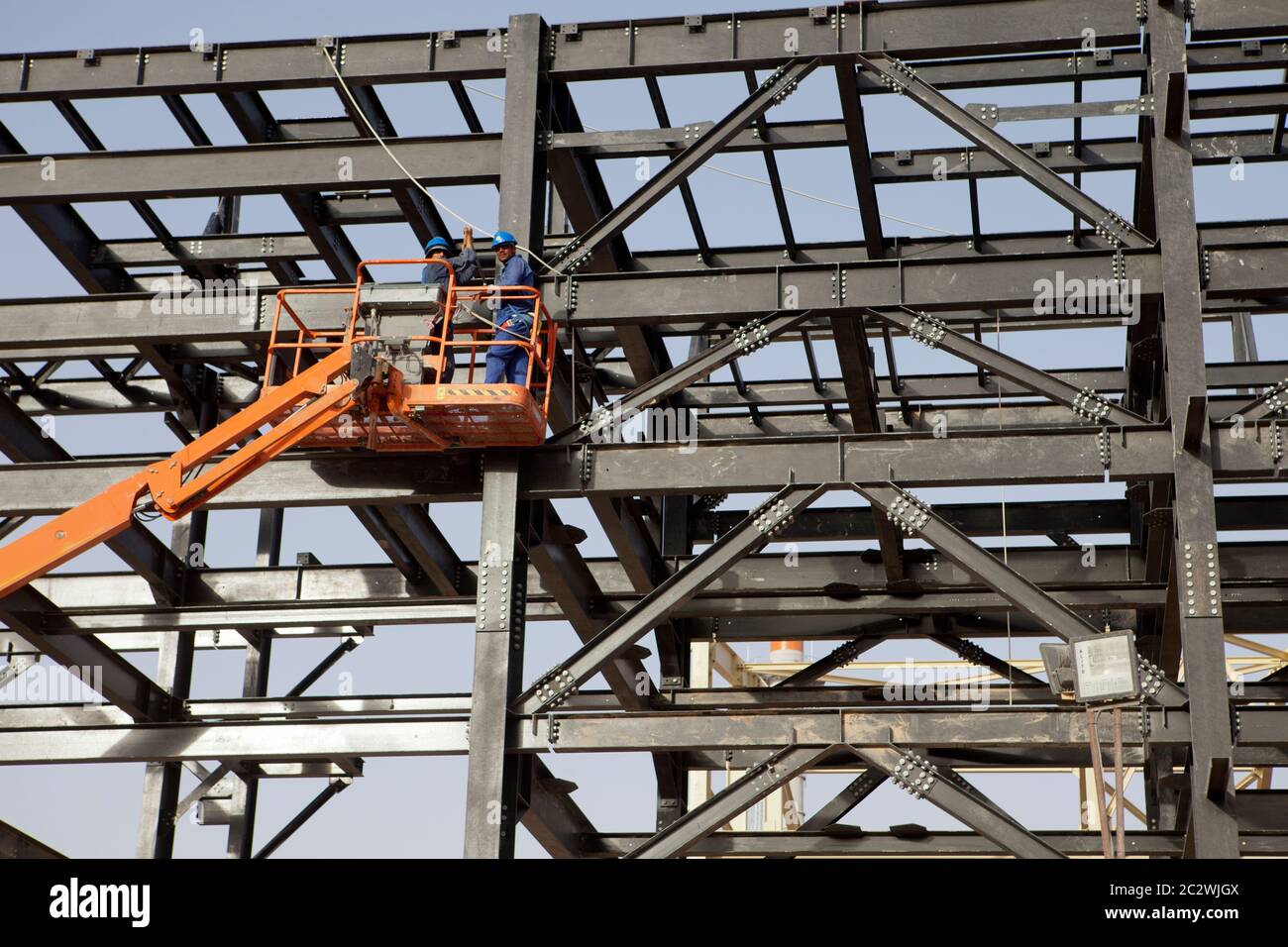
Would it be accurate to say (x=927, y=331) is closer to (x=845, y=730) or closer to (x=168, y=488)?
(x=845, y=730)

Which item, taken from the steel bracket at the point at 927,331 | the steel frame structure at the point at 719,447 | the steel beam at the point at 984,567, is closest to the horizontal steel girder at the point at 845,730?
the steel frame structure at the point at 719,447

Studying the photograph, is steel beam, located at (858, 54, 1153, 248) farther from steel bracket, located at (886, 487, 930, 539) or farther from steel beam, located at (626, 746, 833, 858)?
steel beam, located at (626, 746, 833, 858)

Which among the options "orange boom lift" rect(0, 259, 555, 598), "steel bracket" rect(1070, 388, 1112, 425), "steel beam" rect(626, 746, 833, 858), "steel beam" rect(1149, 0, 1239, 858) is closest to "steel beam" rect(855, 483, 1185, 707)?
"steel beam" rect(1149, 0, 1239, 858)

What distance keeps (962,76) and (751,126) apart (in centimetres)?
236

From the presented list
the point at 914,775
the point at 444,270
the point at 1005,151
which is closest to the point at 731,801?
the point at 914,775

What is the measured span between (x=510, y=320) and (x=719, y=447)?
2224 millimetres

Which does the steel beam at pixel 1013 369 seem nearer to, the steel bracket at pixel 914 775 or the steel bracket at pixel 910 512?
the steel bracket at pixel 910 512

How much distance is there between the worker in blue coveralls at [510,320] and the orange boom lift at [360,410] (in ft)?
0.36

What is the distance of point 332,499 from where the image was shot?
1477cm

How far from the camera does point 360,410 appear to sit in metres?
13.8

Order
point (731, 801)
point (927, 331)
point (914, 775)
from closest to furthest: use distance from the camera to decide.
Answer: point (914, 775), point (731, 801), point (927, 331)

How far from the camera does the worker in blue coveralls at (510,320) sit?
14250 millimetres
